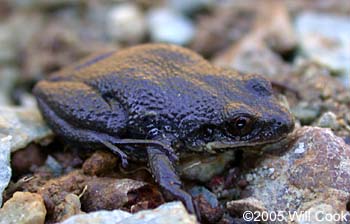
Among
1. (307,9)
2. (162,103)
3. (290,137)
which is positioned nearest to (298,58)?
(307,9)

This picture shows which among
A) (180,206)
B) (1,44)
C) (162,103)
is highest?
(162,103)

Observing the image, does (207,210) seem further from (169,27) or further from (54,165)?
(169,27)

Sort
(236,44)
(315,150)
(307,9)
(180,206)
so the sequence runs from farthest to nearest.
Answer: (307,9)
(236,44)
(315,150)
(180,206)

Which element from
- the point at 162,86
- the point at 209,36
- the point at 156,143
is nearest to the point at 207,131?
the point at 156,143

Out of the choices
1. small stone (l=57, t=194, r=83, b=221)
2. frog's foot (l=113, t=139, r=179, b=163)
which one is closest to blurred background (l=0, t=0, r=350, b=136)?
frog's foot (l=113, t=139, r=179, b=163)

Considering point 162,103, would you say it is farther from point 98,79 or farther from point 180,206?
point 180,206

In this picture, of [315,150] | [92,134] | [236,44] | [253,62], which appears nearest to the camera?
[315,150]

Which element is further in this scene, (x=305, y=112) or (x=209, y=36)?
(x=209, y=36)

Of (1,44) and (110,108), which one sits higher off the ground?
(110,108)
